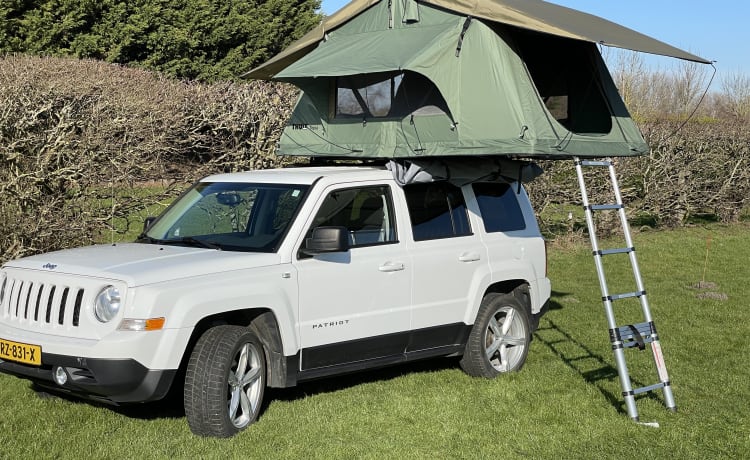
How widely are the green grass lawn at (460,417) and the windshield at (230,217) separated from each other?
1.31 meters

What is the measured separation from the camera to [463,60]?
8.16 m

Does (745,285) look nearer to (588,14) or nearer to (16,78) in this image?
(588,14)

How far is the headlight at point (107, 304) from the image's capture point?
20.1 ft

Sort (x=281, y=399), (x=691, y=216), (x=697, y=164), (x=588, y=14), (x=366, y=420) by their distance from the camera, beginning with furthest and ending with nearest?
(x=691, y=216) → (x=697, y=164) → (x=588, y=14) → (x=281, y=399) → (x=366, y=420)

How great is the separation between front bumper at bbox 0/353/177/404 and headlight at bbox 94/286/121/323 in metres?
0.30

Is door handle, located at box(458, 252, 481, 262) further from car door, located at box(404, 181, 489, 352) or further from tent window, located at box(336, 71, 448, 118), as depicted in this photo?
tent window, located at box(336, 71, 448, 118)

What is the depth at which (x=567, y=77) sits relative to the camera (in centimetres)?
959

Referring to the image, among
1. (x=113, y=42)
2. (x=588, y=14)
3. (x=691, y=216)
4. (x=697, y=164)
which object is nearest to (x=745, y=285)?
(x=588, y=14)

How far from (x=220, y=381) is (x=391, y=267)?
183 centimetres

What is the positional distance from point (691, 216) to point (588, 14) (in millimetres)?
16672

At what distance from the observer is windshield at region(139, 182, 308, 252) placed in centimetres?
716

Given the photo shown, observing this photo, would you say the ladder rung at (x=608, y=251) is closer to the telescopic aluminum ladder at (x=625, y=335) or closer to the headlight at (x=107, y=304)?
the telescopic aluminum ladder at (x=625, y=335)

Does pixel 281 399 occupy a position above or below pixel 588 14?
below

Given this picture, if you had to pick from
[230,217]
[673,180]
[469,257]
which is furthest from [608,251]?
[673,180]
